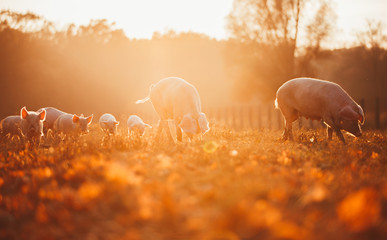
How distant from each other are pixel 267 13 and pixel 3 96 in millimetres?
24791

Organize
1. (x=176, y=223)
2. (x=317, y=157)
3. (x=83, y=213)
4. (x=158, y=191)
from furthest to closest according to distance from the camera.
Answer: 1. (x=317, y=157)
2. (x=158, y=191)
3. (x=83, y=213)
4. (x=176, y=223)

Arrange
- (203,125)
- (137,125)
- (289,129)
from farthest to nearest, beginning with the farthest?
(137,125), (289,129), (203,125)

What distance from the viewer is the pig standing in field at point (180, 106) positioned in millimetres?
6035

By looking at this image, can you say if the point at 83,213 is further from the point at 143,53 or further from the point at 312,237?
the point at 143,53

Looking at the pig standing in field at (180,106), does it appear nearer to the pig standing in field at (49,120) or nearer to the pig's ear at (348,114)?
the pig's ear at (348,114)

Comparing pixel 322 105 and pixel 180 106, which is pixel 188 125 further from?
pixel 322 105

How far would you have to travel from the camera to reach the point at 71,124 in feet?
31.3

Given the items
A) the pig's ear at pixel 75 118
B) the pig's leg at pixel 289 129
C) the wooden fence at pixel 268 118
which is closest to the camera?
the pig's leg at pixel 289 129

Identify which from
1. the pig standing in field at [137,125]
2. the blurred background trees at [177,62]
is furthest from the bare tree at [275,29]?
the pig standing in field at [137,125]

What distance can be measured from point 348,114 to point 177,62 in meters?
31.4

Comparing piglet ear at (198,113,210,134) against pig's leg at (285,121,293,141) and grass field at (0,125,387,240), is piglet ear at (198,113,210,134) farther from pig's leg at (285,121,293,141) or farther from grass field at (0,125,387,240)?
pig's leg at (285,121,293,141)

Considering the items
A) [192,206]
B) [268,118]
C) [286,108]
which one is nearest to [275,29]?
[268,118]

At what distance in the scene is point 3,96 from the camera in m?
26.8

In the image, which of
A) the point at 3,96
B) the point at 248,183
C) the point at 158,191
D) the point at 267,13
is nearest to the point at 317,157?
the point at 248,183
